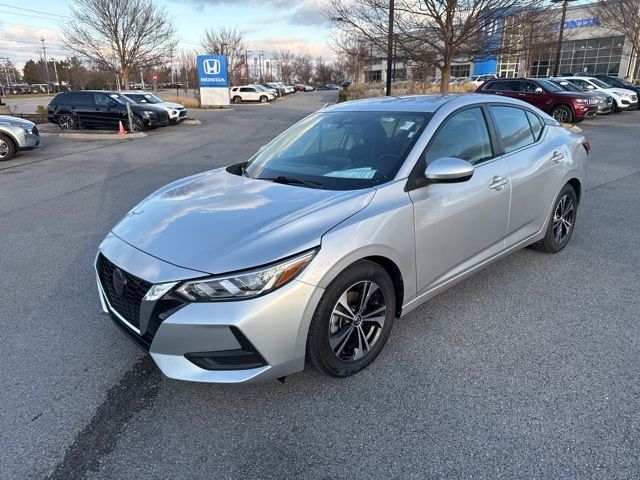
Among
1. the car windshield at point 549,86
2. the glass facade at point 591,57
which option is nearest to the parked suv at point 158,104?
the car windshield at point 549,86

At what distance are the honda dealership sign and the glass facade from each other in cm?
3041

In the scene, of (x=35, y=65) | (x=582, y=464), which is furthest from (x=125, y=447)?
(x=35, y=65)

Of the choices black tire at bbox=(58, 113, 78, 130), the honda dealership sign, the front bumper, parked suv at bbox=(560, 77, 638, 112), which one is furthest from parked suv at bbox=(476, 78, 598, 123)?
the honda dealership sign

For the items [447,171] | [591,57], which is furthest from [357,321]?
[591,57]

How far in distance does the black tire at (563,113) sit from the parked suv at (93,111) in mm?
16768

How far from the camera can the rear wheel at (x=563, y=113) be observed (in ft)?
58.7

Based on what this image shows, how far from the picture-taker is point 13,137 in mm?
12211

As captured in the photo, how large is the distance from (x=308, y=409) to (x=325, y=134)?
7.37ft

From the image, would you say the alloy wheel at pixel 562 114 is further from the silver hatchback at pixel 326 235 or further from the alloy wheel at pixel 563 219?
the silver hatchback at pixel 326 235

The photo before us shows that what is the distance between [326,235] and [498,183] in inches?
72.8

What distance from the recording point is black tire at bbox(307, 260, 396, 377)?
262 cm

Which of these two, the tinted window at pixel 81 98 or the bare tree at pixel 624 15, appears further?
the bare tree at pixel 624 15

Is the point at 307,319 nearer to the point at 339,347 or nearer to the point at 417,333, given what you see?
the point at 339,347

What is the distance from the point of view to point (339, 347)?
2826mm
